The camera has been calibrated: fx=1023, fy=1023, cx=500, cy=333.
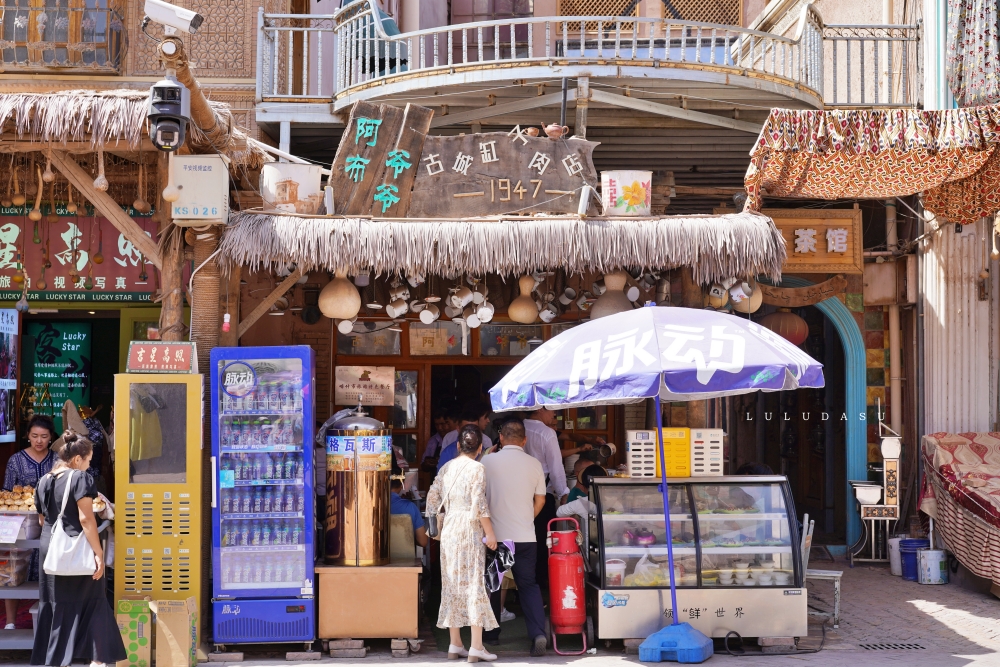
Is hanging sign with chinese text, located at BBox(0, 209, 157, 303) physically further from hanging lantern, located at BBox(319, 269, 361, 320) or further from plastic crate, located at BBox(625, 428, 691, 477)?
plastic crate, located at BBox(625, 428, 691, 477)

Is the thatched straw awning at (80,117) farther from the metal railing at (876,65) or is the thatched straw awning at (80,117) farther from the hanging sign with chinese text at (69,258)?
the metal railing at (876,65)

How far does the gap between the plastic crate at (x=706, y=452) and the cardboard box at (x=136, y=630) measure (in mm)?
4466

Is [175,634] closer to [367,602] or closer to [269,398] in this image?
[367,602]

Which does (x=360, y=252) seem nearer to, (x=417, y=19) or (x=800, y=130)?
(x=800, y=130)

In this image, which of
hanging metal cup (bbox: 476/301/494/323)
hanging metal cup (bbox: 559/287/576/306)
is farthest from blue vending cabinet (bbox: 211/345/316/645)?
hanging metal cup (bbox: 559/287/576/306)

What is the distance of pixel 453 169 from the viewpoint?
365 inches

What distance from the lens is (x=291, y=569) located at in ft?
26.8

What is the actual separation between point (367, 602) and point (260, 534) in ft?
3.33

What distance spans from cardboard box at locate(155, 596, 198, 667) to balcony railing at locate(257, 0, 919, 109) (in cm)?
617

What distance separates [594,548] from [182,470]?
3.38 meters

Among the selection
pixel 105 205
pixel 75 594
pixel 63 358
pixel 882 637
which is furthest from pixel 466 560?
pixel 63 358

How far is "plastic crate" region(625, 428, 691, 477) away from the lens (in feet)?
28.2

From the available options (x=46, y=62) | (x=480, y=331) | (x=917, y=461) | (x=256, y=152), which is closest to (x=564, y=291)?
(x=480, y=331)

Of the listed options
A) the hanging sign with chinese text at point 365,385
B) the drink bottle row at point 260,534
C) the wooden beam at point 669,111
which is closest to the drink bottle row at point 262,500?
the drink bottle row at point 260,534
